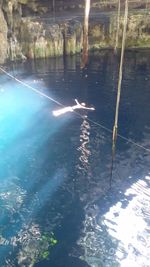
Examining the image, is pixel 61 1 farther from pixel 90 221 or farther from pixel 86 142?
pixel 90 221

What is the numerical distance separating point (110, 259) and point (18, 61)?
26859 millimetres

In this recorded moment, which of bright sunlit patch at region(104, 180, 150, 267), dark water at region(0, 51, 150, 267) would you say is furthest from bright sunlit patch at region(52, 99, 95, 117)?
bright sunlit patch at region(104, 180, 150, 267)

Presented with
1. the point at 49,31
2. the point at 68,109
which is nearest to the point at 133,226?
the point at 68,109

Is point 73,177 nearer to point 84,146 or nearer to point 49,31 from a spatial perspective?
point 84,146

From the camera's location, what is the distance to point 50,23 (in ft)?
124

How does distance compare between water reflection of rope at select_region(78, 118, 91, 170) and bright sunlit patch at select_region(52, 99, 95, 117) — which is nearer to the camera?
water reflection of rope at select_region(78, 118, 91, 170)

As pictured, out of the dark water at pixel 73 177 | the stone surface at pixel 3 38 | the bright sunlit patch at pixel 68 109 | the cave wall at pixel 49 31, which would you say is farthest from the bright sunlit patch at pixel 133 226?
the cave wall at pixel 49 31

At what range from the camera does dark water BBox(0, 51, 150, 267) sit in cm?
1446

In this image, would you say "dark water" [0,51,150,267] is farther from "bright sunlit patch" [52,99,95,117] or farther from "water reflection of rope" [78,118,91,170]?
"bright sunlit patch" [52,99,95,117]

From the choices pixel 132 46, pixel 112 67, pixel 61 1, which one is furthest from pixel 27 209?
pixel 61 1

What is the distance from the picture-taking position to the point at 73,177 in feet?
62.3

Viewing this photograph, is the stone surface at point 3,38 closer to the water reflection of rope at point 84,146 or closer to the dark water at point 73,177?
the dark water at point 73,177

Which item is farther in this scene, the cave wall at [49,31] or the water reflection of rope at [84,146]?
the cave wall at [49,31]

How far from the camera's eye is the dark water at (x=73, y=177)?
14.5 meters
